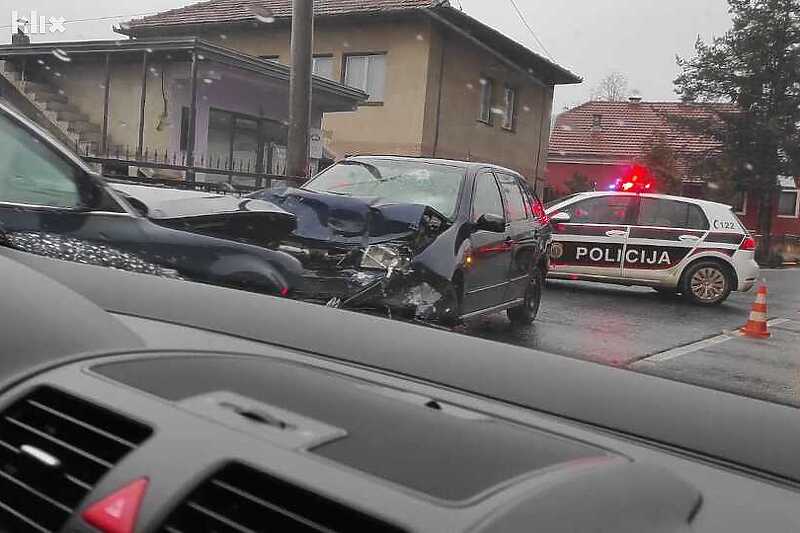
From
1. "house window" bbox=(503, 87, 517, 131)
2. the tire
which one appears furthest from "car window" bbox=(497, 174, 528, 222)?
"house window" bbox=(503, 87, 517, 131)

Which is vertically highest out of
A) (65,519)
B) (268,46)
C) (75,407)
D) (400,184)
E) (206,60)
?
(268,46)

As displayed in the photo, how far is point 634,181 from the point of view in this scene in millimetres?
10055

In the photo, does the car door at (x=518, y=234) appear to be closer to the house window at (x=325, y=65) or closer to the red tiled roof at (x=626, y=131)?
the red tiled roof at (x=626, y=131)

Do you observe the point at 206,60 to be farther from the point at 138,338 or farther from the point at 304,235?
the point at 138,338

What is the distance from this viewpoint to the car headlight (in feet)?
16.4

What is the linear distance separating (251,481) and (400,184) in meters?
5.52

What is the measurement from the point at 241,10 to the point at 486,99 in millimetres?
5575

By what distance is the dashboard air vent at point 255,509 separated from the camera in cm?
95

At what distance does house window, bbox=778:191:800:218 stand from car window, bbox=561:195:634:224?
4913 mm

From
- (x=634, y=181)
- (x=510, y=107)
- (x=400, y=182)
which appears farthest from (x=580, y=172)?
(x=510, y=107)

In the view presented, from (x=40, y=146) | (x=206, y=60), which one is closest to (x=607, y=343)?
(x=40, y=146)

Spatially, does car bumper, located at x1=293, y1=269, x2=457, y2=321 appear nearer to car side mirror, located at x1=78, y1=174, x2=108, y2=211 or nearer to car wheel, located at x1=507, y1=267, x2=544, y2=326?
car side mirror, located at x1=78, y1=174, x2=108, y2=211

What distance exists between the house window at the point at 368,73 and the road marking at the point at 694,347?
13139mm

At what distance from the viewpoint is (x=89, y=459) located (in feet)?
3.85
